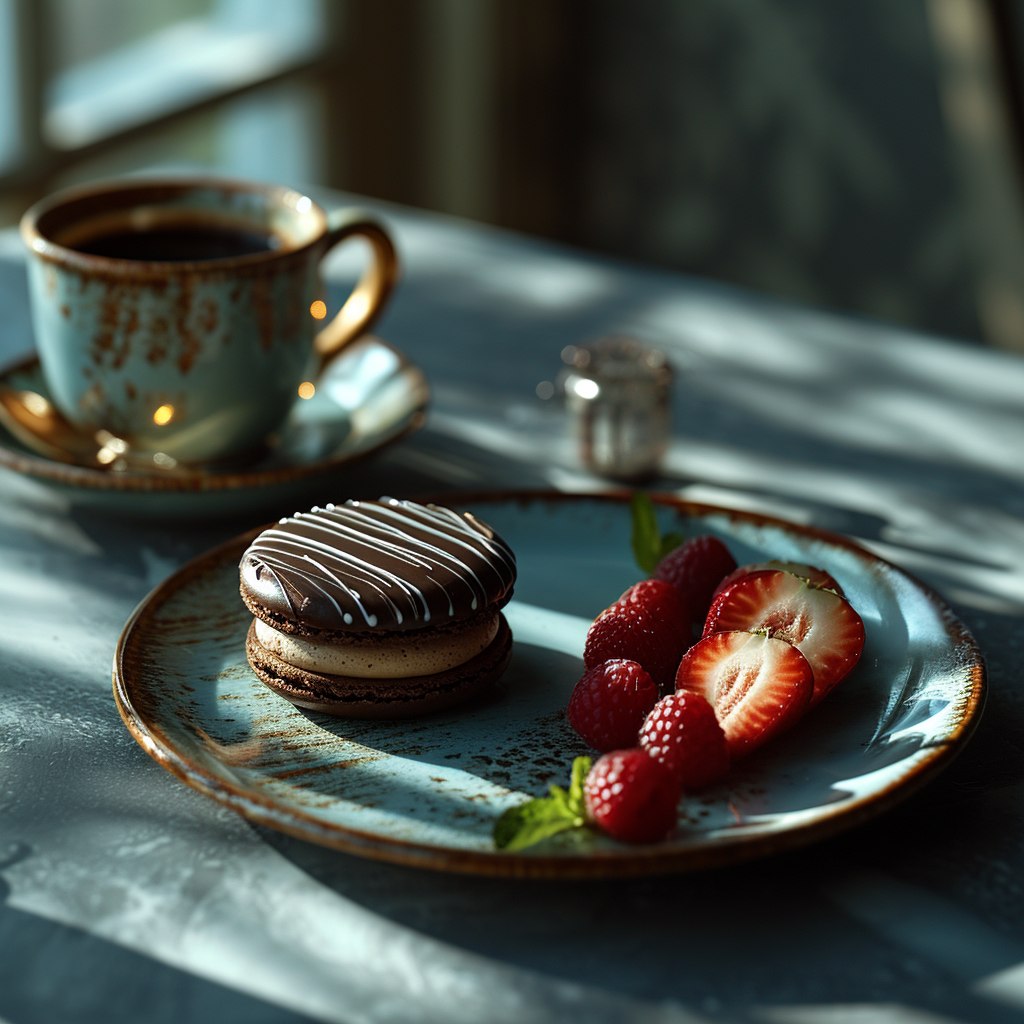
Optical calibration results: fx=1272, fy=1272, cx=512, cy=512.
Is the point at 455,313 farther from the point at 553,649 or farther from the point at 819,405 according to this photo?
the point at 553,649

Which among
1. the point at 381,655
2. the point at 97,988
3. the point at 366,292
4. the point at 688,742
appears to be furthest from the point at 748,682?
the point at 366,292

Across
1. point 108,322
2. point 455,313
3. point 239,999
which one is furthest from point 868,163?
point 239,999

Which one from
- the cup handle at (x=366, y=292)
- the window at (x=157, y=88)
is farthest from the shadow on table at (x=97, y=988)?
the window at (x=157, y=88)

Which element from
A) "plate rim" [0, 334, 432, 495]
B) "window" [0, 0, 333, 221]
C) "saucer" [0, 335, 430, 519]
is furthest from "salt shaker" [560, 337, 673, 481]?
"window" [0, 0, 333, 221]

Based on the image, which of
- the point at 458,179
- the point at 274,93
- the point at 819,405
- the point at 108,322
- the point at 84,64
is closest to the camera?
the point at 108,322

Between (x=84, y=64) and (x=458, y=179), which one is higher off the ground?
(x=84, y=64)

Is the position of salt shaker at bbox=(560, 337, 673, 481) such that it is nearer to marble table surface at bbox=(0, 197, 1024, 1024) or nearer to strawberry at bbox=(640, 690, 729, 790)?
marble table surface at bbox=(0, 197, 1024, 1024)

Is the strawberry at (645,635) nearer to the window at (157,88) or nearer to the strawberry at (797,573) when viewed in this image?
the strawberry at (797,573)
